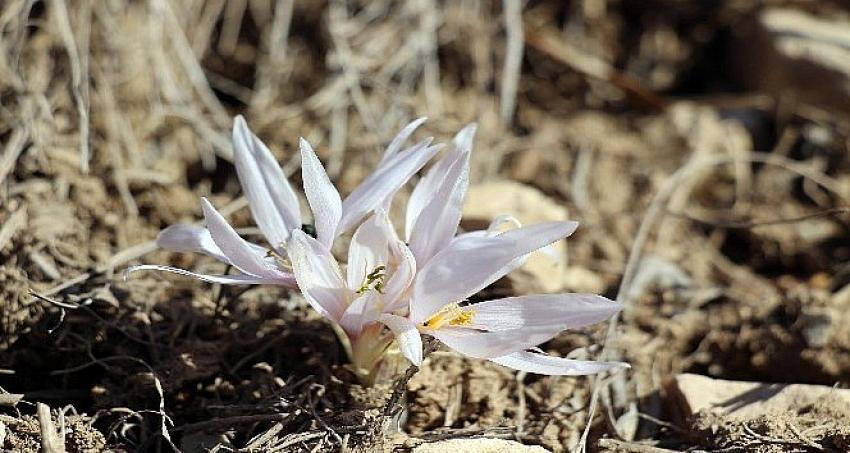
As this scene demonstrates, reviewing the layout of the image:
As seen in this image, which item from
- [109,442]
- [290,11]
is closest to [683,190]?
[290,11]

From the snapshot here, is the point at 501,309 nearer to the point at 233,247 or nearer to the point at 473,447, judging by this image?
the point at 473,447

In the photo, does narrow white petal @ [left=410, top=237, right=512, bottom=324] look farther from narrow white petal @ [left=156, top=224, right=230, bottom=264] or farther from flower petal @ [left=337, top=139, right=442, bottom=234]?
narrow white petal @ [left=156, top=224, right=230, bottom=264]

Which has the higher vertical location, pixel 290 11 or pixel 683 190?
pixel 290 11

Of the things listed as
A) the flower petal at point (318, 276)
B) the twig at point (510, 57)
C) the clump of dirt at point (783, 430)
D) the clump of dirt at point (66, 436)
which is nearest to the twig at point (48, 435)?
the clump of dirt at point (66, 436)

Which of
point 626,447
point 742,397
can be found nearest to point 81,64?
point 626,447

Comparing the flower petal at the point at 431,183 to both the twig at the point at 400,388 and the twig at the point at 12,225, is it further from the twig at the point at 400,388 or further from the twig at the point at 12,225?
the twig at the point at 12,225

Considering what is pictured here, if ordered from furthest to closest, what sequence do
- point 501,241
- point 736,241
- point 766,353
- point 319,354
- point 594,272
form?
point 736,241
point 594,272
point 766,353
point 319,354
point 501,241

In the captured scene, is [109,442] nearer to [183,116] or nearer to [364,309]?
[364,309]
